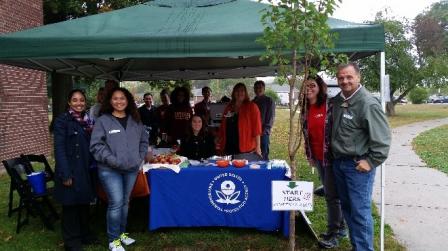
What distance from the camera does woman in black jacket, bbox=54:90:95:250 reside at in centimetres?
412

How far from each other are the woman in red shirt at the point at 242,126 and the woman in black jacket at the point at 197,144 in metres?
0.33

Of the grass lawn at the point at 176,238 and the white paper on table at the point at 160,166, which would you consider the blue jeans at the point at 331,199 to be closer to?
the grass lawn at the point at 176,238

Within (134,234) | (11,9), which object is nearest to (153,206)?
(134,234)

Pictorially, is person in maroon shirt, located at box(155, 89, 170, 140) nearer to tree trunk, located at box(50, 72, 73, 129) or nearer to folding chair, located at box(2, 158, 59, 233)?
folding chair, located at box(2, 158, 59, 233)

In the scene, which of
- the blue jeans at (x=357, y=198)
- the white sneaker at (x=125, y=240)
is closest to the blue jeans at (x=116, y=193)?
the white sneaker at (x=125, y=240)

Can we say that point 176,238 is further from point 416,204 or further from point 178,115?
point 416,204

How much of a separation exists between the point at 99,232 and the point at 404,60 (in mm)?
25644

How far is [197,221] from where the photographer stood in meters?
4.84

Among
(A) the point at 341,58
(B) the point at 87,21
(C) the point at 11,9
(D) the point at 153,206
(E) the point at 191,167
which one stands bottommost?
(D) the point at 153,206

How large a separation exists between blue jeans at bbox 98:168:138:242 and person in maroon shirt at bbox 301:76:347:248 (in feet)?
5.86

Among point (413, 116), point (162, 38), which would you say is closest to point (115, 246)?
point (162, 38)

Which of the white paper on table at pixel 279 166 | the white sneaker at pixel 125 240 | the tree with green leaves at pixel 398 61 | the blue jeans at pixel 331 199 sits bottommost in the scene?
the white sneaker at pixel 125 240

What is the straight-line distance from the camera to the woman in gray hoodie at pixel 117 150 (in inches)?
160

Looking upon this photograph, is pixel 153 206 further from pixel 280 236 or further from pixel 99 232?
pixel 280 236
